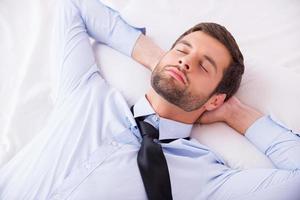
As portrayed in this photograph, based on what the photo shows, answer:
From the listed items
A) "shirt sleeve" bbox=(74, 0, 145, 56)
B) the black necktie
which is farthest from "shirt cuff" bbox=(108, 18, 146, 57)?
the black necktie

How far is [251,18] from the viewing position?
163 cm

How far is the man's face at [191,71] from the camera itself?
114 cm

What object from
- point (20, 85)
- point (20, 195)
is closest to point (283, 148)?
point (20, 195)

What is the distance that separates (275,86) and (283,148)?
10.7 inches

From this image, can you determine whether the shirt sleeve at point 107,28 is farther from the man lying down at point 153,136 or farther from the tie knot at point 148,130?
the tie knot at point 148,130

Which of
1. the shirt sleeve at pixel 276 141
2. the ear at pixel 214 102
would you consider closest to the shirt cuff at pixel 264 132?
the shirt sleeve at pixel 276 141

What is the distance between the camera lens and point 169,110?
47.6 inches

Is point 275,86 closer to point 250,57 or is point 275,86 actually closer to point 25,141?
point 250,57

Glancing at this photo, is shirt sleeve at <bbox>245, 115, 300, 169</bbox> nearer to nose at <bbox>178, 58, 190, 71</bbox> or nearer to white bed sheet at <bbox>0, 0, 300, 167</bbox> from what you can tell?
white bed sheet at <bbox>0, 0, 300, 167</bbox>

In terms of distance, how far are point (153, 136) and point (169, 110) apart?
0.43ft

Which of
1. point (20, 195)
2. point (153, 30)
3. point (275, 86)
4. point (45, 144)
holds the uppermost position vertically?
point (153, 30)

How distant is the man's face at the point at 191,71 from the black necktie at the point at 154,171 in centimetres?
19

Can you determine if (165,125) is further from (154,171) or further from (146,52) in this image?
(146,52)

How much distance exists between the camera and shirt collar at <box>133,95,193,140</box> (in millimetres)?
1180
